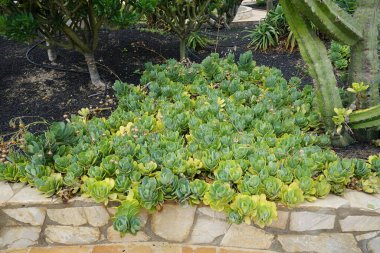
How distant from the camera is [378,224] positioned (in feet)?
7.23

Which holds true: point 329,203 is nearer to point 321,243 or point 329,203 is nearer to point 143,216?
point 321,243

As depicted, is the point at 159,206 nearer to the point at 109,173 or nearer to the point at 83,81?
the point at 109,173

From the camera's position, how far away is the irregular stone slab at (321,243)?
7.42 ft

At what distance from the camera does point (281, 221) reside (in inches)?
87.4

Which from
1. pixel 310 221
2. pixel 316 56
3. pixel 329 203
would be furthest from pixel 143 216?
pixel 316 56

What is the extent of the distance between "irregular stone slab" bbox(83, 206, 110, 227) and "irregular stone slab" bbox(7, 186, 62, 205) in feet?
0.59

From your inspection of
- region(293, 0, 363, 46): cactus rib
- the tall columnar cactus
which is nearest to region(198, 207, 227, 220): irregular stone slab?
the tall columnar cactus

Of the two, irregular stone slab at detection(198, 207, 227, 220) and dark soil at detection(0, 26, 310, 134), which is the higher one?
dark soil at detection(0, 26, 310, 134)

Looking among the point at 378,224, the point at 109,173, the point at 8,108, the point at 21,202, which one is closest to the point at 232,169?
the point at 109,173

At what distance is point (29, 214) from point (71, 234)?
0.91 feet

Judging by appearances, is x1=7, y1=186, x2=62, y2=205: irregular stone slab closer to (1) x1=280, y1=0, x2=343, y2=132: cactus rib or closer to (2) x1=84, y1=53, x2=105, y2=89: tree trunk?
(2) x1=84, y1=53, x2=105, y2=89: tree trunk

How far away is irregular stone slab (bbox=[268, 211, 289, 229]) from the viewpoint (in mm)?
2193

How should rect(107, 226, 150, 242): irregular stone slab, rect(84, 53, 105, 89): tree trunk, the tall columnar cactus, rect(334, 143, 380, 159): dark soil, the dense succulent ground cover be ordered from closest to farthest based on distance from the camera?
the dense succulent ground cover → rect(107, 226, 150, 242): irregular stone slab → the tall columnar cactus → rect(334, 143, 380, 159): dark soil → rect(84, 53, 105, 89): tree trunk

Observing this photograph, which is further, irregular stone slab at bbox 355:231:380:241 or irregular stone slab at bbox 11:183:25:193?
irregular stone slab at bbox 11:183:25:193
